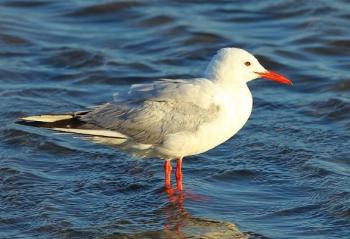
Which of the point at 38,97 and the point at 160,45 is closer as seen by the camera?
the point at 38,97

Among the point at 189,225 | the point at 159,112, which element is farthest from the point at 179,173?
the point at 189,225

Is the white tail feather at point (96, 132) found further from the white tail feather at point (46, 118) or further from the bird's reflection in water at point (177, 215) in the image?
the bird's reflection in water at point (177, 215)

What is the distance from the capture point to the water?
8.64 m

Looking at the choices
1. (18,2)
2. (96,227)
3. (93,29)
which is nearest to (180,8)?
(93,29)

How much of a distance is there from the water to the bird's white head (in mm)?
1112

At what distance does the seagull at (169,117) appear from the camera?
881 centimetres

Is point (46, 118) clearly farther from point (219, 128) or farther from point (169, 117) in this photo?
point (219, 128)

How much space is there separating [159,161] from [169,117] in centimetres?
156

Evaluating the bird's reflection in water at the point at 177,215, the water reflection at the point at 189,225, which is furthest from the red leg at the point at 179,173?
the water reflection at the point at 189,225

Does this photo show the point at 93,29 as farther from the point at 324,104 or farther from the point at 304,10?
the point at 324,104

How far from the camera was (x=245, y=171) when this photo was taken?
980 centimetres

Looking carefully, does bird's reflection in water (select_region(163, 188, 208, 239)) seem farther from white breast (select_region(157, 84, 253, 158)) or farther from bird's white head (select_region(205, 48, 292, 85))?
bird's white head (select_region(205, 48, 292, 85))

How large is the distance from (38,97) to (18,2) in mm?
4978

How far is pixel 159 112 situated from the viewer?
29.0 ft
